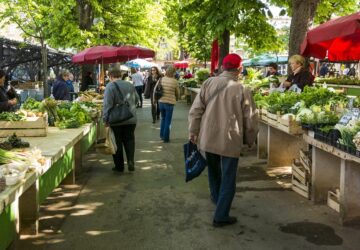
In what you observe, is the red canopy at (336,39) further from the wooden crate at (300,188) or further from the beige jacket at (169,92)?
the beige jacket at (169,92)

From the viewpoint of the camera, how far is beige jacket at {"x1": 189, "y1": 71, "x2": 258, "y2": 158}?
481 cm

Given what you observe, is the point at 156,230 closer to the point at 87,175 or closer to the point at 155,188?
the point at 155,188

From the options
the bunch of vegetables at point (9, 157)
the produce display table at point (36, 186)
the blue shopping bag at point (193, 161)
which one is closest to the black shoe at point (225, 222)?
the blue shopping bag at point (193, 161)

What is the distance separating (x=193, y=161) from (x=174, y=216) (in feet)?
2.29

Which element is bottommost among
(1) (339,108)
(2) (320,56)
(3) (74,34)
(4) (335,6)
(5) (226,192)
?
(5) (226,192)

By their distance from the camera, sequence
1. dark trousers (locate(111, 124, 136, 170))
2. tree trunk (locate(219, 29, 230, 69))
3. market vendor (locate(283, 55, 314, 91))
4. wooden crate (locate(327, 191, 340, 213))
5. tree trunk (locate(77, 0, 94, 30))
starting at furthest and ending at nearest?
tree trunk (locate(77, 0, 94, 30)) → tree trunk (locate(219, 29, 230, 69)) → market vendor (locate(283, 55, 314, 91)) → dark trousers (locate(111, 124, 136, 170)) → wooden crate (locate(327, 191, 340, 213))

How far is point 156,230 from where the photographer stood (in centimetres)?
493

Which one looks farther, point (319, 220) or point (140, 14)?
point (140, 14)

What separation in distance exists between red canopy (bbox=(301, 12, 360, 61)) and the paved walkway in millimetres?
2175

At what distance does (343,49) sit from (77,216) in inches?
236

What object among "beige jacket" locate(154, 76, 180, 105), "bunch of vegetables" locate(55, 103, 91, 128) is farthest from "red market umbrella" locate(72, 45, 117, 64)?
"bunch of vegetables" locate(55, 103, 91, 128)

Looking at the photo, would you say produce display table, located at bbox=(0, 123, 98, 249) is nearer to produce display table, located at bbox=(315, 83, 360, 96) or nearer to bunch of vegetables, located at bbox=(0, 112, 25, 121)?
bunch of vegetables, located at bbox=(0, 112, 25, 121)

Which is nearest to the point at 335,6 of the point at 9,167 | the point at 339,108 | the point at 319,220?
the point at 339,108

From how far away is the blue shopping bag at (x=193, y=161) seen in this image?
5543 millimetres
